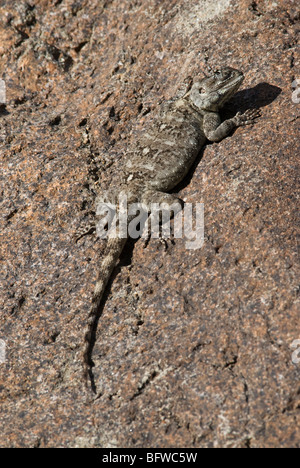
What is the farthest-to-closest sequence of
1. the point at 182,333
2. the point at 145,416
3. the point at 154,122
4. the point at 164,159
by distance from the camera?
the point at 154,122
the point at 164,159
the point at 182,333
the point at 145,416

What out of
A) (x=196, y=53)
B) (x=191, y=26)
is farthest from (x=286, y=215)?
(x=191, y=26)

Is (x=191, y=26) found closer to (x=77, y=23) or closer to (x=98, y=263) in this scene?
(x=77, y=23)
